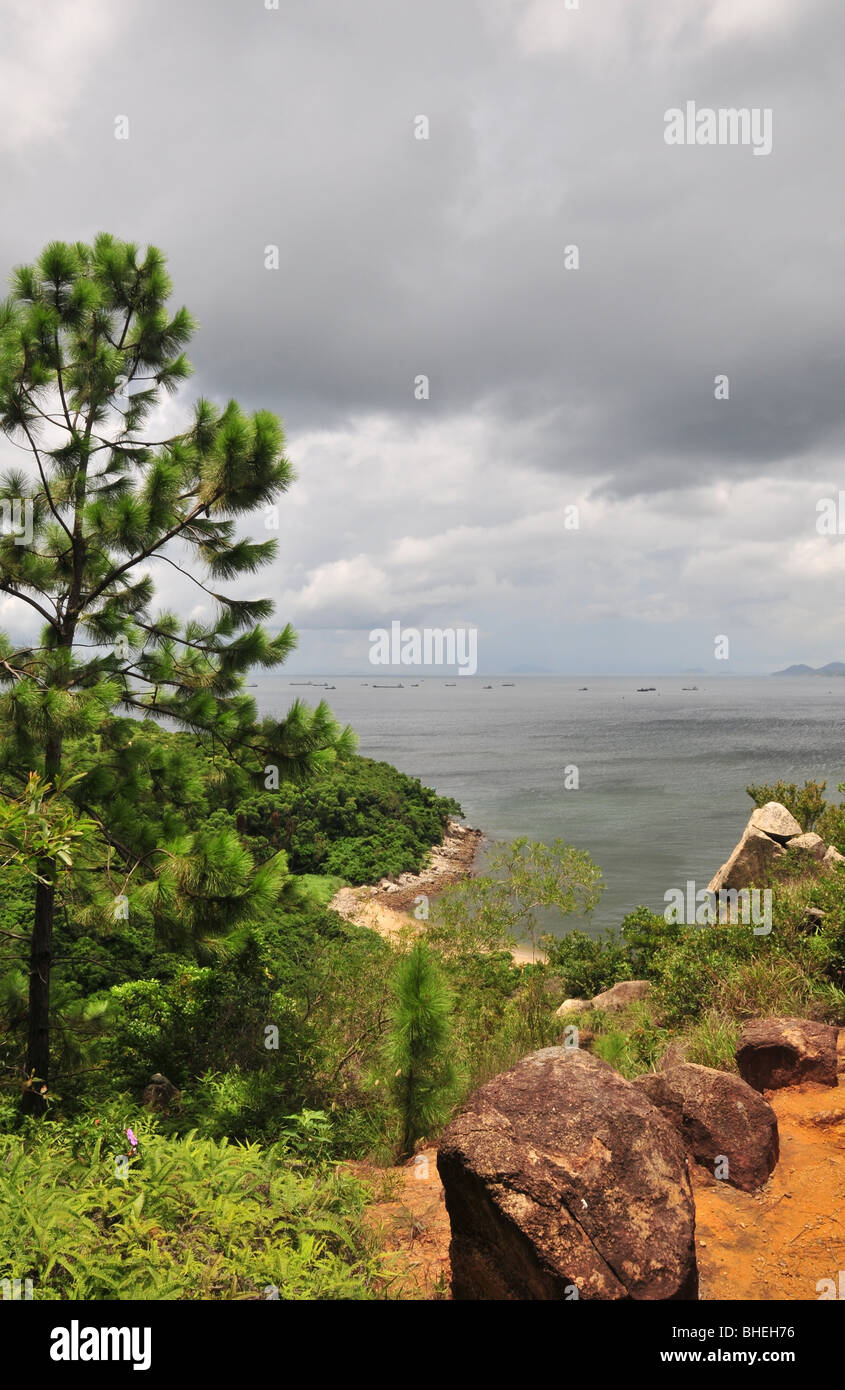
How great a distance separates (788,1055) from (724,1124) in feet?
5.03

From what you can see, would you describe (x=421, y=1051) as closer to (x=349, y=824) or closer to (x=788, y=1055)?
(x=788, y=1055)

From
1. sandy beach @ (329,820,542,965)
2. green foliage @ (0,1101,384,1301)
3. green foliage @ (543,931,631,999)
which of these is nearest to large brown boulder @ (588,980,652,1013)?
green foliage @ (543,931,631,999)

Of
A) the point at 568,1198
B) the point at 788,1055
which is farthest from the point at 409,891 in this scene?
the point at 568,1198

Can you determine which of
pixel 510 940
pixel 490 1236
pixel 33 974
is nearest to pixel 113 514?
pixel 33 974

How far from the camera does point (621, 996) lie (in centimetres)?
1267

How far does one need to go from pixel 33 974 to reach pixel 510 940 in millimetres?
8961

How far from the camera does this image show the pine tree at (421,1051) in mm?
6672

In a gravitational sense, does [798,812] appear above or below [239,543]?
below

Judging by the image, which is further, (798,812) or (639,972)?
(798,812)

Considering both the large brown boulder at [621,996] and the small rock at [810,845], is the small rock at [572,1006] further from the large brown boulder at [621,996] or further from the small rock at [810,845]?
the small rock at [810,845]

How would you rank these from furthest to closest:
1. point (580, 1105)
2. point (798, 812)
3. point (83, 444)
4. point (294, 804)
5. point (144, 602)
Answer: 1. point (294, 804)
2. point (798, 812)
3. point (144, 602)
4. point (83, 444)
5. point (580, 1105)

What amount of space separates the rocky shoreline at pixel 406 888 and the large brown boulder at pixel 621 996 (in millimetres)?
7341

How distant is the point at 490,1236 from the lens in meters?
3.82
